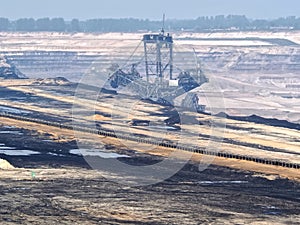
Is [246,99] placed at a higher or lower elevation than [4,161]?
lower

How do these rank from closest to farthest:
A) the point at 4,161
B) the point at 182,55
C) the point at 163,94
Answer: the point at 4,161, the point at 163,94, the point at 182,55

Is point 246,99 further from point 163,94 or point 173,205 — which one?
point 173,205

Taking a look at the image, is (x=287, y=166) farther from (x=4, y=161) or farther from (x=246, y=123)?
(x=246, y=123)

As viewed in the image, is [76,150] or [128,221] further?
[76,150]

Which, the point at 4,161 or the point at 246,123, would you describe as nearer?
the point at 4,161

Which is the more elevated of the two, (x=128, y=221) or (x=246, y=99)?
(x=128, y=221)

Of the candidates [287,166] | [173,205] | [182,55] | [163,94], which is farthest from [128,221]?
[182,55]

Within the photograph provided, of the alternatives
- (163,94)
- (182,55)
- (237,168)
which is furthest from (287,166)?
(182,55)

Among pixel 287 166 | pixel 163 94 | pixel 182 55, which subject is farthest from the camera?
pixel 182 55

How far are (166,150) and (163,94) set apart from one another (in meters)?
53.5

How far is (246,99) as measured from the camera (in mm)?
157750

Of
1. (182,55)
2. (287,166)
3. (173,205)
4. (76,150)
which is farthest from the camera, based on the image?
(182,55)

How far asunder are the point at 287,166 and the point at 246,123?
31390 mm

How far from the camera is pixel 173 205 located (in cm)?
4719
